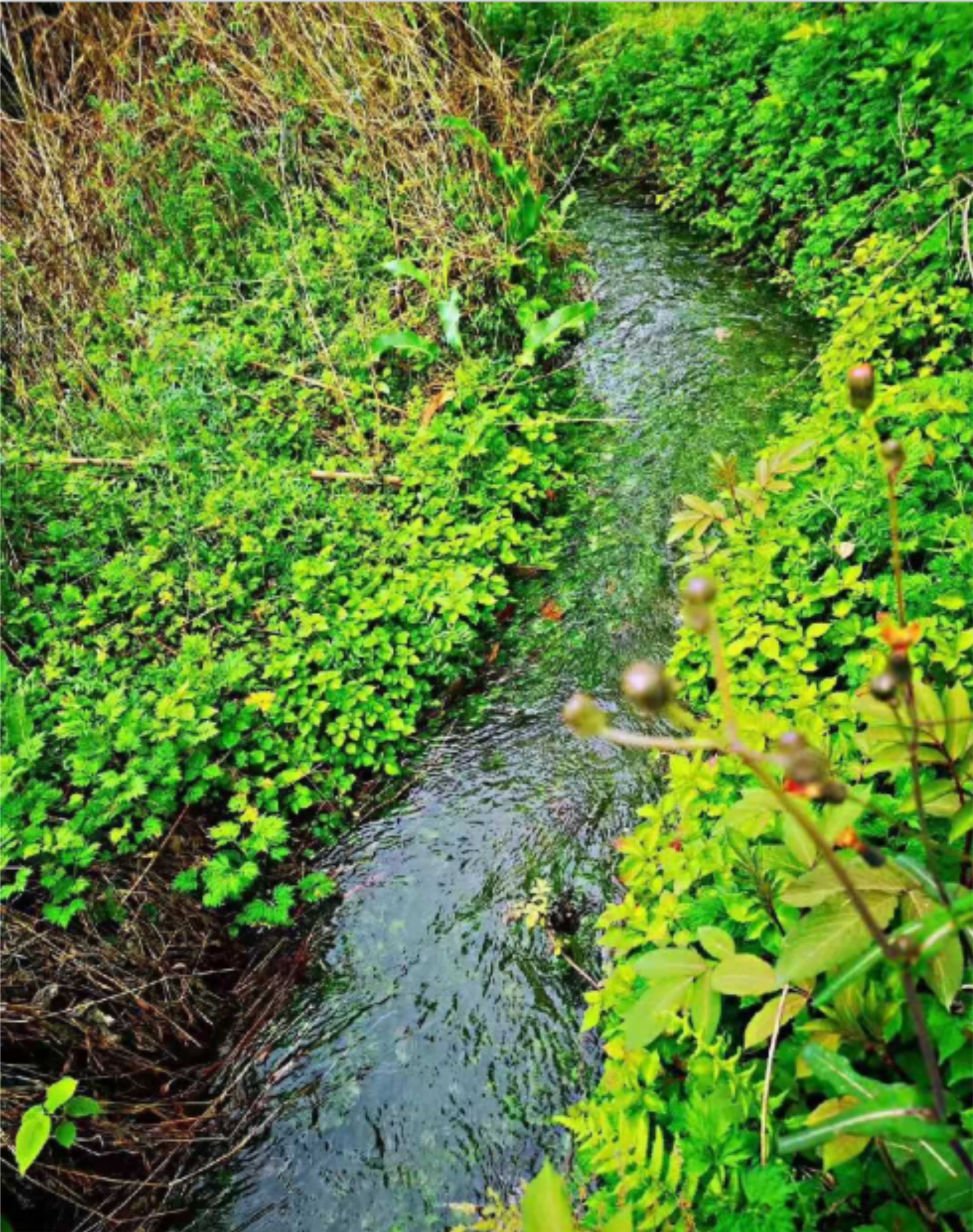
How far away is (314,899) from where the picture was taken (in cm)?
280

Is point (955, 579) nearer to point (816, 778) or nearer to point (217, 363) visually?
point (816, 778)

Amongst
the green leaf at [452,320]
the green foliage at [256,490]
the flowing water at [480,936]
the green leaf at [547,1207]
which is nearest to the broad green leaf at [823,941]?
the green leaf at [547,1207]

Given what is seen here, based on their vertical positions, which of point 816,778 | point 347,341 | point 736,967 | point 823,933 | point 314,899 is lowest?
point 314,899

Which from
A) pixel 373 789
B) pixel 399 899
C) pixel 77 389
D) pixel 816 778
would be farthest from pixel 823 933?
pixel 77 389

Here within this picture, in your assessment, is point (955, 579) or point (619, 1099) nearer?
point (619, 1099)

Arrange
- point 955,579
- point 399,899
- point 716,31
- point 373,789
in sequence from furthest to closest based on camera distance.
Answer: point 716,31 → point 373,789 → point 399,899 → point 955,579

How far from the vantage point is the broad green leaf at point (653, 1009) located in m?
1.19

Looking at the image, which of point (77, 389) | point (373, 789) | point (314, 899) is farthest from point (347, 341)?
point (314, 899)

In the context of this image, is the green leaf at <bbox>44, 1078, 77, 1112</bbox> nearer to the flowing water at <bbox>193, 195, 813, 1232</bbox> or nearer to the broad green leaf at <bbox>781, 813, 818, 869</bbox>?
the flowing water at <bbox>193, 195, 813, 1232</bbox>

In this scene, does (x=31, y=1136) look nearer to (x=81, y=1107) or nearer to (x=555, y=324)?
(x=81, y=1107)

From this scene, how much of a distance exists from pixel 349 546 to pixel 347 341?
5.10 ft

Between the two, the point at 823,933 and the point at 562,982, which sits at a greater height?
the point at 823,933

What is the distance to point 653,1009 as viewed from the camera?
122 centimetres

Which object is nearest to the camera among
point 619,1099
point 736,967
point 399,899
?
point 736,967
